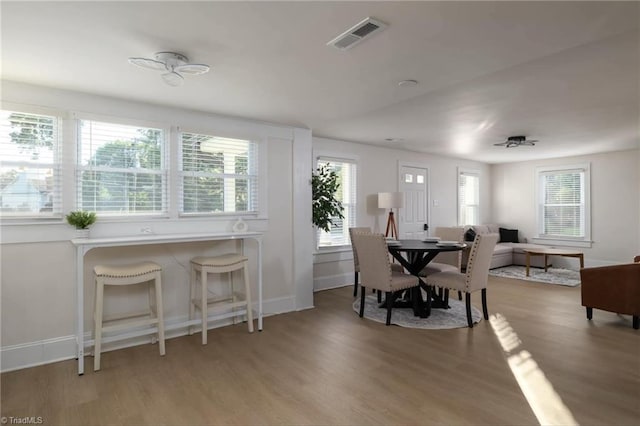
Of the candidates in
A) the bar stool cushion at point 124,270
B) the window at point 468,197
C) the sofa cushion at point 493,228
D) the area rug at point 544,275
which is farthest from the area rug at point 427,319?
the sofa cushion at point 493,228

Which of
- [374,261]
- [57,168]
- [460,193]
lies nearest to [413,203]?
[460,193]

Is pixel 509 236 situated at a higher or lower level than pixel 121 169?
lower

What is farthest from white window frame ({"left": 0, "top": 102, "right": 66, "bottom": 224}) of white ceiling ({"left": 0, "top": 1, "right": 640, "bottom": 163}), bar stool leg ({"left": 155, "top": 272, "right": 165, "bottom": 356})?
bar stool leg ({"left": 155, "top": 272, "right": 165, "bottom": 356})

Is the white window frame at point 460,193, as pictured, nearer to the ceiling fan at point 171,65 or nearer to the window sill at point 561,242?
the window sill at point 561,242

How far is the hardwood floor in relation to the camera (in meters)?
2.18

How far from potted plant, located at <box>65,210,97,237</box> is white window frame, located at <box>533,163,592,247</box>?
840 cm

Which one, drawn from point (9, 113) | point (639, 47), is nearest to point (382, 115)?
point (639, 47)

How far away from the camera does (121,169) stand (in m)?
3.32

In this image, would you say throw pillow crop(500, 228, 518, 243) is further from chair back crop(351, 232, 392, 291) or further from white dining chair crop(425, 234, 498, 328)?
chair back crop(351, 232, 392, 291)

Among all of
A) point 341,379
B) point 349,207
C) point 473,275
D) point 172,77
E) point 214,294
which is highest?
point 172,77

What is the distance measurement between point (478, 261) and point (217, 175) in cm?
301

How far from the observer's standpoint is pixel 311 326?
12.6 ft

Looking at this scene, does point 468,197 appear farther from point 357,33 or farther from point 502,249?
point 357,33

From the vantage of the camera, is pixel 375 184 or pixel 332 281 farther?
pixel 375 184
